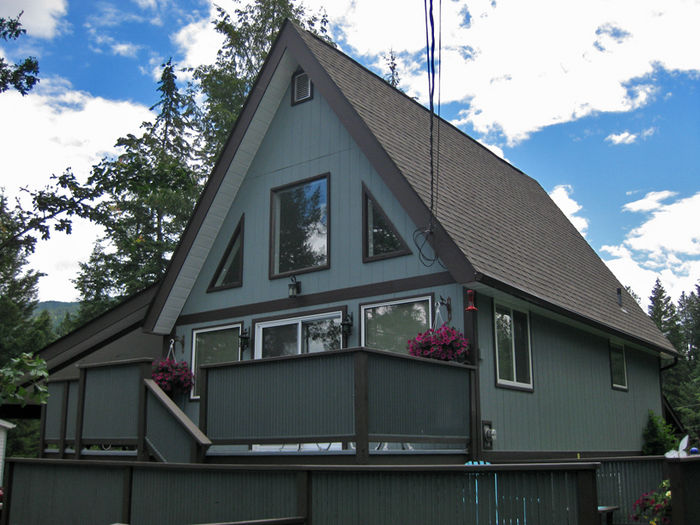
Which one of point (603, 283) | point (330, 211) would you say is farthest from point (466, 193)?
point (603, 283)

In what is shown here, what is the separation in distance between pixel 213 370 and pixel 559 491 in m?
5.14

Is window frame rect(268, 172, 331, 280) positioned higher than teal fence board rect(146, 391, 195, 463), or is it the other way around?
window frame rect(268, 172, 331, 280)

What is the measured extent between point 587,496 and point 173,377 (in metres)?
8.78

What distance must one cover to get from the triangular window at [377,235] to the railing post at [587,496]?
18.5 ft

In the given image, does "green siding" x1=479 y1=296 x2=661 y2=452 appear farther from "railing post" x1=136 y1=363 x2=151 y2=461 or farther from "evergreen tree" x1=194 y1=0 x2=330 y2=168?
"evergreen tree" x1=194 y1=0 x2=330 y2=168

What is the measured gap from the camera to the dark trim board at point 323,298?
34.1 feet

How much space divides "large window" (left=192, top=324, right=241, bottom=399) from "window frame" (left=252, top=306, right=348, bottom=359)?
1.51ft

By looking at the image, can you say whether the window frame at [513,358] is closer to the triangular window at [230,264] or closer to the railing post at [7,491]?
the triangular window at [230,264]

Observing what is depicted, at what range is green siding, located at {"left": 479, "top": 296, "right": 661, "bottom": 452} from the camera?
33.8 feet

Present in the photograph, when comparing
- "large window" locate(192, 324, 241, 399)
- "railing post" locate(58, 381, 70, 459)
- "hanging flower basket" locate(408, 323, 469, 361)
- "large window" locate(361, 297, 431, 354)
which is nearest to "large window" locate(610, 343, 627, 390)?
"large window" locate(361, 297, 431, 354)

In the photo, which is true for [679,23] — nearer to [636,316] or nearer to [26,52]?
[636,316]

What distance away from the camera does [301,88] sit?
511 inches

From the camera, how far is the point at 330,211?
39.1ft

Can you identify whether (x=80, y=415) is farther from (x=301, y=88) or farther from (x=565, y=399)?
(x=565, y=399)
